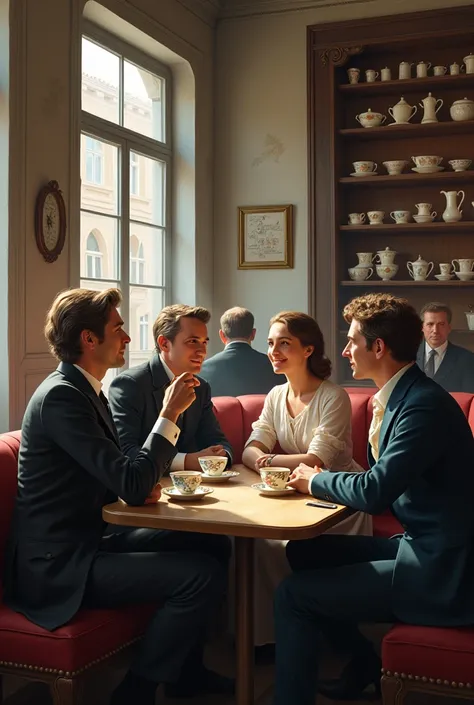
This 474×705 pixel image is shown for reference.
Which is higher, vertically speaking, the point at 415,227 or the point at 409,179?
the point at 409,179

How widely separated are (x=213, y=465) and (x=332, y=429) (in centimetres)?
47

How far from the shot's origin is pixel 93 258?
16.0 ft

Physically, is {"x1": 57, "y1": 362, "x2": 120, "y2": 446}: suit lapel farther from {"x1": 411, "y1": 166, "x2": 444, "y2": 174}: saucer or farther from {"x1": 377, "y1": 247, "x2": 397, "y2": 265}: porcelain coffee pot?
{"x1": 411, "y1": 166, "x2": 444, "y2": 174}: saucer

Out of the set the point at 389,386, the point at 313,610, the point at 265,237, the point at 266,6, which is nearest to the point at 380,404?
the point at 389,386

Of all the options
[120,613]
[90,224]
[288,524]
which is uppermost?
[90,224]

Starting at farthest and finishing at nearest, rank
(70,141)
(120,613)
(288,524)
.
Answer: (70,141)
(120,613)
(288,524)

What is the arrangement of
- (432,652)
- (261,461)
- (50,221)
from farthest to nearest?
1. (50,221)
2. (261,461)
3. (432,652)

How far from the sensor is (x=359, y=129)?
5.55 meters

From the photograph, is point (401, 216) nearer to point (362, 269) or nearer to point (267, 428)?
point (362, 269)

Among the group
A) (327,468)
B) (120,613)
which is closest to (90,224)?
(327,468)

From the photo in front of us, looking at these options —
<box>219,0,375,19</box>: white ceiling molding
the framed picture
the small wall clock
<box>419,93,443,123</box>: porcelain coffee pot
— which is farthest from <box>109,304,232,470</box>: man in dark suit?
<box>219,0,375,19</box>: white ceiling molding

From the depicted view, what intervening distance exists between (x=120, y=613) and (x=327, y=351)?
3542 mm

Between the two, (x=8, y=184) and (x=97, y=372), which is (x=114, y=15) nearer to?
(x=8, y=184)

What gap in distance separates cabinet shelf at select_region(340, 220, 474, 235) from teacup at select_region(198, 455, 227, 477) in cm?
309
